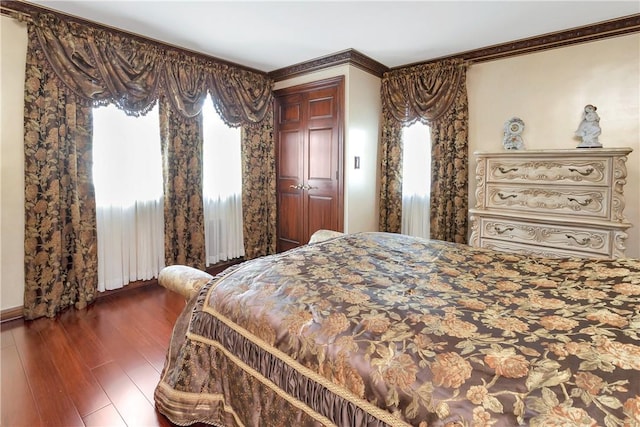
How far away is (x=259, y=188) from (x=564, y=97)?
333cm

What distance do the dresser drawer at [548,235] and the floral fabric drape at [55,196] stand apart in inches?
137

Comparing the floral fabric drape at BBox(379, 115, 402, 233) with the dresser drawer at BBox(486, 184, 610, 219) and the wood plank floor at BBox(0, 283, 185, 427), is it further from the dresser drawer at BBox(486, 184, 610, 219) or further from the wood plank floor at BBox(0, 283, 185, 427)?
the wood plank floor at BBox(0, 283, 185, 427)

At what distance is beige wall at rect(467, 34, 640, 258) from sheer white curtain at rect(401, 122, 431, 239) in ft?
1.57

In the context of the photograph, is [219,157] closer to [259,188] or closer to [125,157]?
[259,188]

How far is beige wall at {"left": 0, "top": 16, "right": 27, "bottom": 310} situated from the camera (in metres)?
2.50

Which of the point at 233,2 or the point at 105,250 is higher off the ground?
the point at 233,2

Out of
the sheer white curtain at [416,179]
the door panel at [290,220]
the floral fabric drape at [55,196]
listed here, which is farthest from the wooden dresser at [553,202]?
the floral fabric drape at [55,196]

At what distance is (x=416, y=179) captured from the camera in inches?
155

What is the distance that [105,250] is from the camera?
3129 millimetres

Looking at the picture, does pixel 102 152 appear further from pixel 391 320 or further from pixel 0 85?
pixel 391 320

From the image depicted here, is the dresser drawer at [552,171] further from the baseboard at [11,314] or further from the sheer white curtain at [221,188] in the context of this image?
the baseboard at [11,314]

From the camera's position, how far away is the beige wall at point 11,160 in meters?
2.50

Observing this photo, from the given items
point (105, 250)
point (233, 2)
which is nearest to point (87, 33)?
point (233, 2)

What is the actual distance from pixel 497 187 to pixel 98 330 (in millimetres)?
3431
